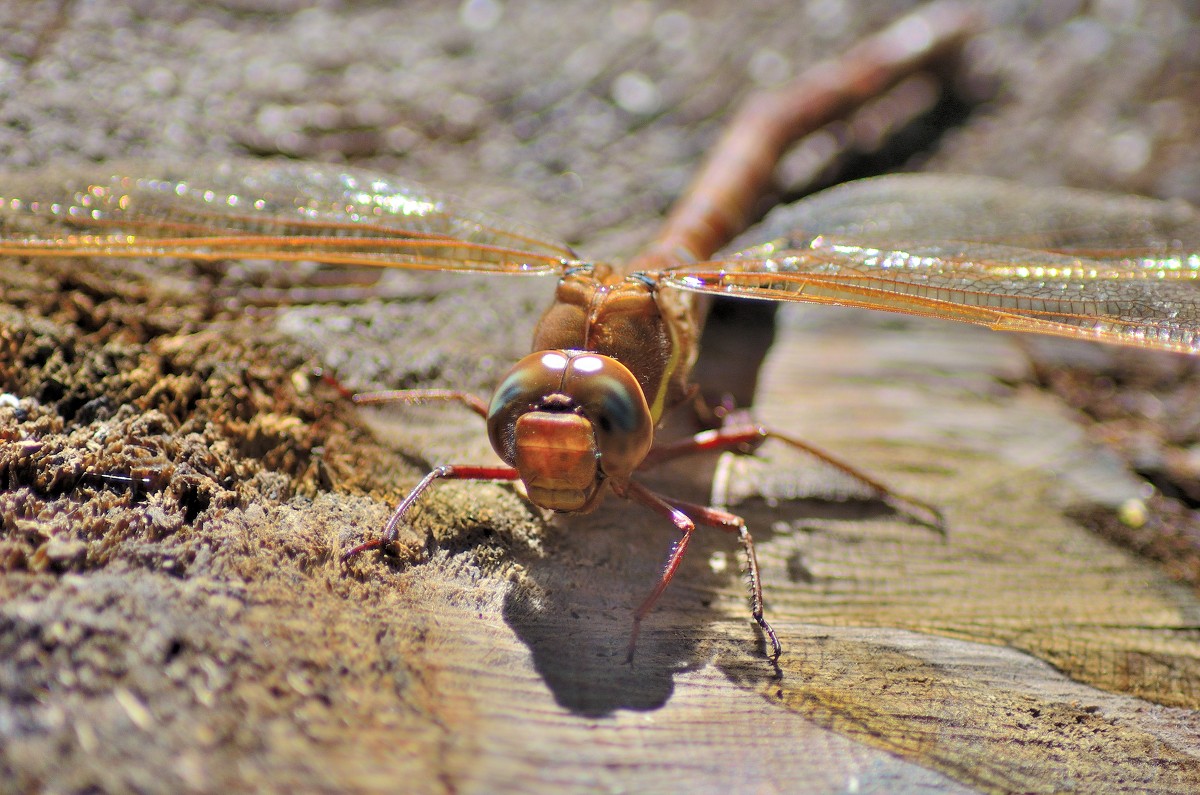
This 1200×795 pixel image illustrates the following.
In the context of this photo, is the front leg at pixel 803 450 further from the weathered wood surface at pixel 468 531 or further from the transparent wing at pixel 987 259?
the transparent wing at pixel 987 259

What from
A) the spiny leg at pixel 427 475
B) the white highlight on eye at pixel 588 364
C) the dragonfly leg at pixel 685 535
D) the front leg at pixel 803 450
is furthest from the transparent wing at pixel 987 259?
the spiny leg at pixel 427 475

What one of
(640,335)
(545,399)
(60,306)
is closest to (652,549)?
(545,399)

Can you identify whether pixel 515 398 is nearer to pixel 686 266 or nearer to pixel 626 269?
pixel 686 266

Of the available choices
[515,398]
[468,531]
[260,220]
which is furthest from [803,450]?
[260,220]

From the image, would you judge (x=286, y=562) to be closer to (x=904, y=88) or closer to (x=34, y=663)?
(x=34, y=663)

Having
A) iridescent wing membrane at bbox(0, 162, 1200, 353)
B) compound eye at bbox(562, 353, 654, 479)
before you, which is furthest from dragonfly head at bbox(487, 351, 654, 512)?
iridescent wing membrane at bbox(0, 162, 1200, 353)

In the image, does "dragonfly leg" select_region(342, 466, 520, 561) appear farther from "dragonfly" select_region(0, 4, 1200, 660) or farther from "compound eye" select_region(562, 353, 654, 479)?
"compound eye" select_region(562, 353, 654, 479)
